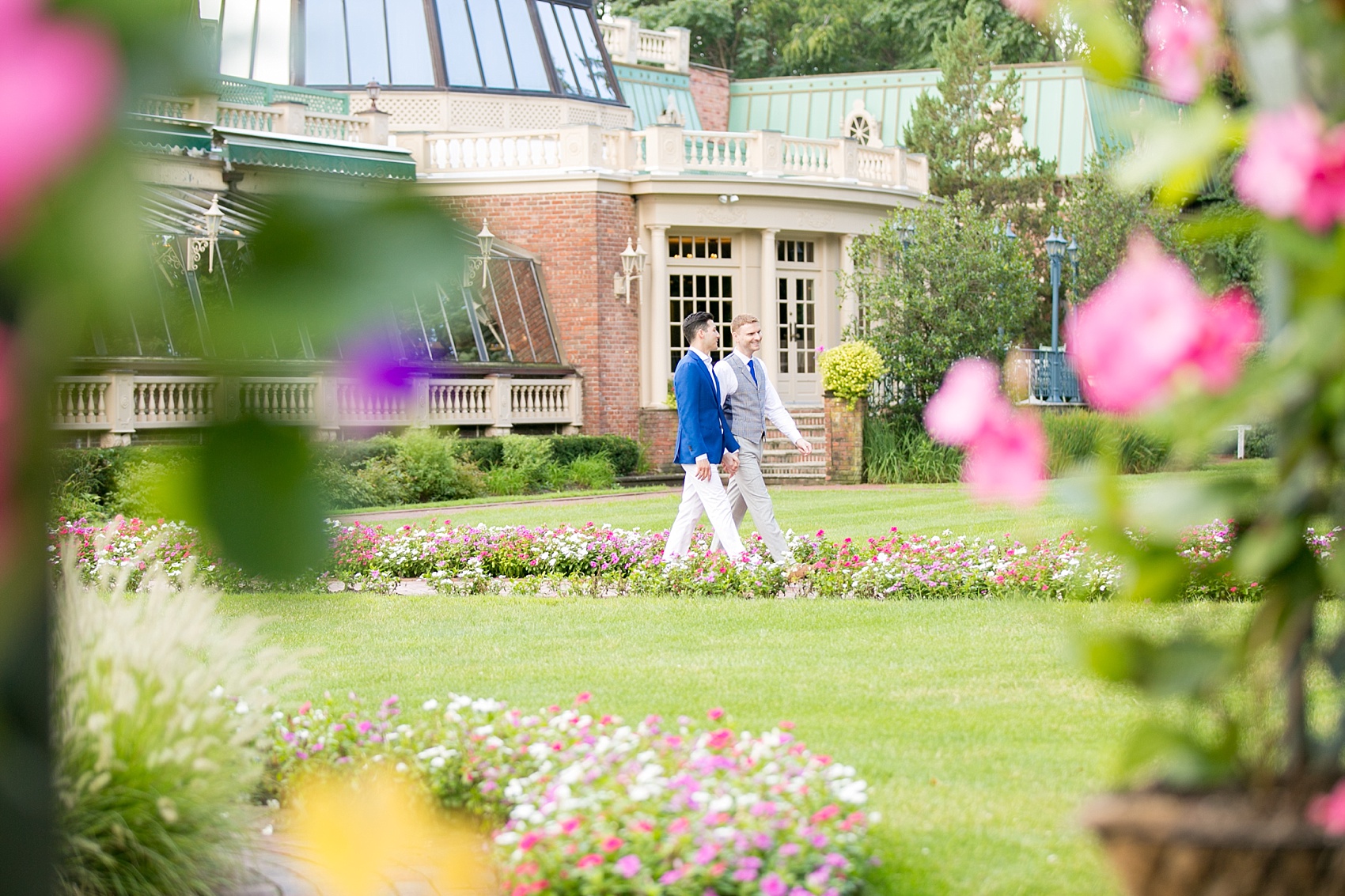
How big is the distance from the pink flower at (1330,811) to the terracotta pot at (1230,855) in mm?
18

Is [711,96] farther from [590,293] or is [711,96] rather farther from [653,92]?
[590,293]

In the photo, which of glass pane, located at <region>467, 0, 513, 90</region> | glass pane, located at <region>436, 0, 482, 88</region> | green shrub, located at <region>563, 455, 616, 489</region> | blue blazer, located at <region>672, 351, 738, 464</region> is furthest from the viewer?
glass pane, located at <region>467, 0, 513, 90</region>

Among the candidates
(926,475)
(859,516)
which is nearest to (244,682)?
(859,516)

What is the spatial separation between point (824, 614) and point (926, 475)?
12284 millimetres

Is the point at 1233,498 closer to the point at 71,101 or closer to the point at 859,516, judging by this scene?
the point at 71,101

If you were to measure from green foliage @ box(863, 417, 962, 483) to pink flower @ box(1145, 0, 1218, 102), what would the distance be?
1849cm

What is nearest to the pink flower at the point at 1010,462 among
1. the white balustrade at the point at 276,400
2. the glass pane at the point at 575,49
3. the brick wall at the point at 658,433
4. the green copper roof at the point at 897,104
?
the white balustrade at the point at 276,400

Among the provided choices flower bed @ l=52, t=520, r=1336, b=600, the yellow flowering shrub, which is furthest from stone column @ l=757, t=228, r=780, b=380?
flower bed @ l=52, t=520, r=1336, b=600

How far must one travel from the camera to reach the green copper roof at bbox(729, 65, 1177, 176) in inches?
1271

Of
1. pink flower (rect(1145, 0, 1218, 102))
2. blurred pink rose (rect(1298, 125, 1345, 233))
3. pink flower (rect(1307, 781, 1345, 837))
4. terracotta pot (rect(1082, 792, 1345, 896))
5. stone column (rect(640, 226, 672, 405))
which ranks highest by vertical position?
stone column (rect(640, 226, 672, 405))

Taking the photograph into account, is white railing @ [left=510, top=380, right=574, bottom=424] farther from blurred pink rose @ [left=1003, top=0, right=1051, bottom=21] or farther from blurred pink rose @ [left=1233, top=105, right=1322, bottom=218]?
blurred pink rose @ [left=1233, top=105, right=1322, bottom=218]

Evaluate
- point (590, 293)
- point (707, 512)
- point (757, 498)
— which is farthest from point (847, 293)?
point (707, 512)

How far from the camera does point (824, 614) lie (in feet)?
27.9

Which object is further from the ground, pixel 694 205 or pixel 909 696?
pixel 694 205
